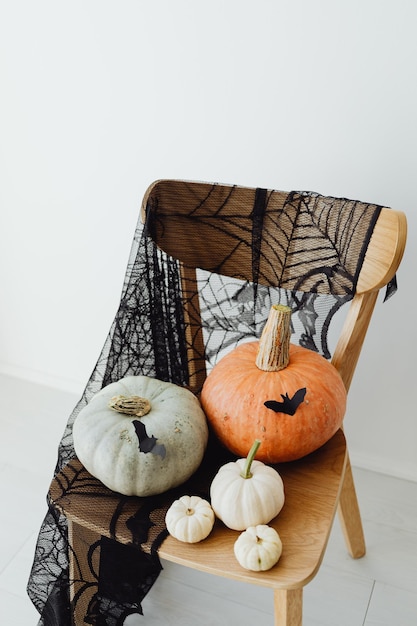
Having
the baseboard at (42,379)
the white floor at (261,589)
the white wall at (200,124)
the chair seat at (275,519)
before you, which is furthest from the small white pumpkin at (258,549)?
the baseboard at (42,379)

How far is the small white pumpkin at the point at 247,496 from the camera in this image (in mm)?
792

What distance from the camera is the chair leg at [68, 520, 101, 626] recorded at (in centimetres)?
105

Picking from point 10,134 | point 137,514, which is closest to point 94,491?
point 137,514

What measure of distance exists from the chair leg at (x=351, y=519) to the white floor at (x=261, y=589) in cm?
4

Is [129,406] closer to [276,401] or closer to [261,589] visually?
[276,401]

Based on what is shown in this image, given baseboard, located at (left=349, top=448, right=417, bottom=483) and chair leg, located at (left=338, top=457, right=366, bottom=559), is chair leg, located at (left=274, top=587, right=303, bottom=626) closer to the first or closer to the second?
chair leg, located at (left=338, top=457, right=366, bottom=559)

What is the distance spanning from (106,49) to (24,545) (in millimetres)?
1082

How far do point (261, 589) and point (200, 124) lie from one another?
0.97 m

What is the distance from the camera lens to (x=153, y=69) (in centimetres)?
129

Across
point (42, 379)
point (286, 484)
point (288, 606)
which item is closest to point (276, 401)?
point (286, 484)

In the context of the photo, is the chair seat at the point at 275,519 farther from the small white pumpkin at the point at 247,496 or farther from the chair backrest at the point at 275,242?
the chair backrest at the point at 275,242

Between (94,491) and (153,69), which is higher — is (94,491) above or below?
below

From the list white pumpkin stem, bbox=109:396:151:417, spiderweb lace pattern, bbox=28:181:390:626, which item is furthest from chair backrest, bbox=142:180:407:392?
white pumpkin stem, bbox=109:396:151:417

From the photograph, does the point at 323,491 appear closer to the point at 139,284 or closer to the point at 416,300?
the point at 139,284
